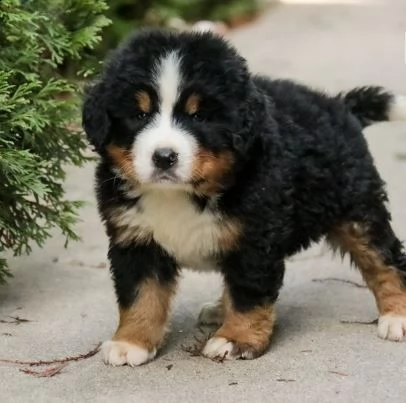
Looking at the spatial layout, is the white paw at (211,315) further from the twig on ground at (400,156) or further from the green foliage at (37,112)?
the twig on ground at (400,156)

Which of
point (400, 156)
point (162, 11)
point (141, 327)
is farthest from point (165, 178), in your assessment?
point (162, 11)

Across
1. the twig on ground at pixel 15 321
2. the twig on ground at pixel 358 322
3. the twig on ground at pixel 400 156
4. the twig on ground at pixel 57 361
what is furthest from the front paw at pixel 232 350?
the twig on ground at pixel 400 156

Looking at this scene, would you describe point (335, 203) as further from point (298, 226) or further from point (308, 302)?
point (308, 302)

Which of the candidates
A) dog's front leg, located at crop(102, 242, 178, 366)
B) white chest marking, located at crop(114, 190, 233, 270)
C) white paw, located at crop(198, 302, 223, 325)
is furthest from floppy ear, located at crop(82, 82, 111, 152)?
white paw, located at crop(198, 302, 223, 325)

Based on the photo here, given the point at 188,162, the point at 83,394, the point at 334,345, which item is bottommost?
the point at 83,394

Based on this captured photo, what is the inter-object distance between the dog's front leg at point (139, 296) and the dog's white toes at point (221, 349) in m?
0.27

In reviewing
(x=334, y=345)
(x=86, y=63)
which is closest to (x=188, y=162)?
(x=334, y=345)

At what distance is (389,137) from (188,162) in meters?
6.13

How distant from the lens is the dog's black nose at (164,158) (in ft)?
13.2

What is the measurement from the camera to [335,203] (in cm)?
482

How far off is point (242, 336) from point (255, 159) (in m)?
0.81

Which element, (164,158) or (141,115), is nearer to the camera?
(164,158)

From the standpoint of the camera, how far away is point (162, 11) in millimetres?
14695

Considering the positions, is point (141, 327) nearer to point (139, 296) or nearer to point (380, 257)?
point (139, 296)
